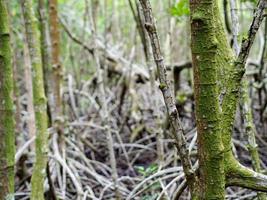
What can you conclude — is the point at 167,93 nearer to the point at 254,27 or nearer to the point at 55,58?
the point at 254,27

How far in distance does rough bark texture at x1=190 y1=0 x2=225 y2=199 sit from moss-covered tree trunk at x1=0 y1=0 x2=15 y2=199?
1.93 ft

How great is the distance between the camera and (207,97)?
2.47 ft

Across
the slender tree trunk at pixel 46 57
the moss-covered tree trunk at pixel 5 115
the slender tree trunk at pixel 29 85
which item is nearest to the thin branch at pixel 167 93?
the moss-covered tree trunk at pixel 5 115

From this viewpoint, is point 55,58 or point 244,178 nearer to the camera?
point 244,178

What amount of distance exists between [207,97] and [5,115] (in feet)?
2.08

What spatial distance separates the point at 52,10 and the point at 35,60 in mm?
1004

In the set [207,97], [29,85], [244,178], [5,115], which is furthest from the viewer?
[29,85]

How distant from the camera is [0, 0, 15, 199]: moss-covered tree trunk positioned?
1179 millimetres

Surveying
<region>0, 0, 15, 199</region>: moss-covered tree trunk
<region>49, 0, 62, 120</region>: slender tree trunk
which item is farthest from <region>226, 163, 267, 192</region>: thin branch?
<region>49, 0, 62, 120</region>: slender tree trunk

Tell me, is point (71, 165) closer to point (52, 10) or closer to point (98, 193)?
point (98, 193)

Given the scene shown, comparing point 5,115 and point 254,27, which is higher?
point 254,27

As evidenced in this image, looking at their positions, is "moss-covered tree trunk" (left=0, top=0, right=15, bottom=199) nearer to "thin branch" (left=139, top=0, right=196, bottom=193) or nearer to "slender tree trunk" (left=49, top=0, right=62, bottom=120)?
"thin branch" (left=139, top=0, right=196, bottom=193)

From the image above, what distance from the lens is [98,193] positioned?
213 cm

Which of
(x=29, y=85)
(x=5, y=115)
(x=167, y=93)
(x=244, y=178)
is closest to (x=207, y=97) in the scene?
(x=167, y=93)
